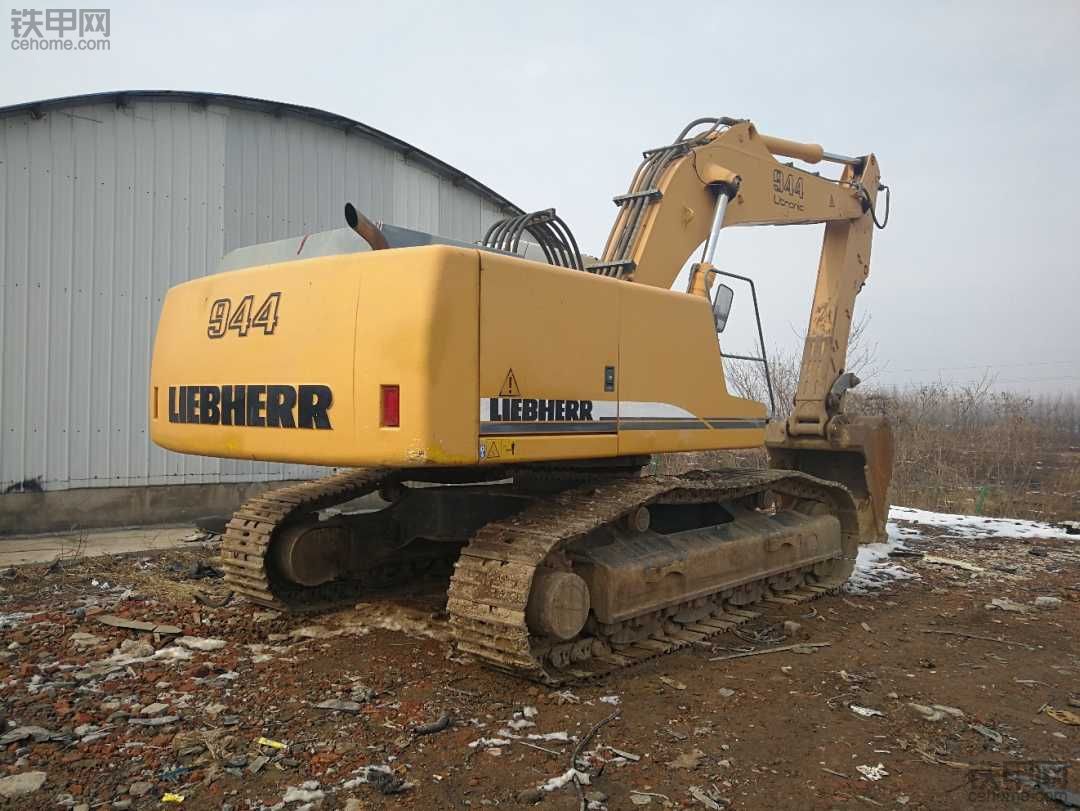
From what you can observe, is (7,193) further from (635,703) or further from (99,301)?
(635,703)

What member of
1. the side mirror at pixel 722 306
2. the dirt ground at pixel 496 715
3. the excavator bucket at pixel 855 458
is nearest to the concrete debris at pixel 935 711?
the dirt ground at pixel 496 715

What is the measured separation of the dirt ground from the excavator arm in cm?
253

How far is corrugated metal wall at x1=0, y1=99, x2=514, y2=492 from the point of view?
929 cm

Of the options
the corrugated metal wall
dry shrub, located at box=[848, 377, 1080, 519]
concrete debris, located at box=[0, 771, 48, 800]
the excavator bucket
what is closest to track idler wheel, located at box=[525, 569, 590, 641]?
concrete debris, located at box=[0, 771, 48, 800]

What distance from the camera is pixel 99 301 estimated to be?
9.85 metres

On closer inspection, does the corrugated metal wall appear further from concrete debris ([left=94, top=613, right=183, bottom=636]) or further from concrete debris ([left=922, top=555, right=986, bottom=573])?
concrete debris ([left=922, top=555, right=986, bottom=573])

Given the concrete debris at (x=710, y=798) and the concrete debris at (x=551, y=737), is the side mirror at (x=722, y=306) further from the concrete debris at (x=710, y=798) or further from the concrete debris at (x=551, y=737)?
the concrete debris at (x=710, y=798)

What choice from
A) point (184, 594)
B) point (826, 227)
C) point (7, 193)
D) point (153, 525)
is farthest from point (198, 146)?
point (826, 227)

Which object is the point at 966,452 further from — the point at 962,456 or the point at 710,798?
the point at 710,798

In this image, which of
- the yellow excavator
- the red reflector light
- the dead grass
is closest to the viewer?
the red reflector light

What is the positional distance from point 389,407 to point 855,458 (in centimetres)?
619

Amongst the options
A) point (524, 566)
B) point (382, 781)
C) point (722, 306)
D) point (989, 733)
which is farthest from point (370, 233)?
Result: point (989, 733)

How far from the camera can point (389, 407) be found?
4.01 meters

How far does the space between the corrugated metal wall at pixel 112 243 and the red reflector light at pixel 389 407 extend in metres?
7.09
